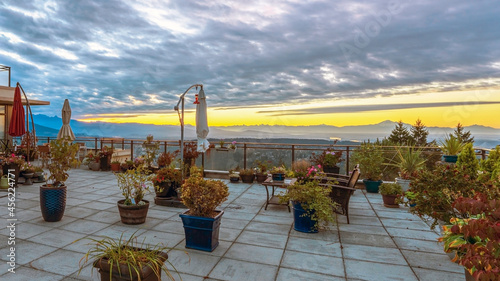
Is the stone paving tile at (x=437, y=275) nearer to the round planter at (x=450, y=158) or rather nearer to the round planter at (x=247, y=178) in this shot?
the round planter at (x=450, y=158)

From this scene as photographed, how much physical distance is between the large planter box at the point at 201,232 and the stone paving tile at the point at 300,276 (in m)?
0.84

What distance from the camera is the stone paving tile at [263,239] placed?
10.6 feet

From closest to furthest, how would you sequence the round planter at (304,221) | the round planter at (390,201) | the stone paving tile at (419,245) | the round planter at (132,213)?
the stone paving tile at (419,245) → the round planter at (304,221) → the round planter at (132,213) → the round planter at (390,201)

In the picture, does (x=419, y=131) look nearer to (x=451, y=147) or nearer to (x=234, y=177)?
(x=451, y=147)

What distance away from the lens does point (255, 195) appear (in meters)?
5.98

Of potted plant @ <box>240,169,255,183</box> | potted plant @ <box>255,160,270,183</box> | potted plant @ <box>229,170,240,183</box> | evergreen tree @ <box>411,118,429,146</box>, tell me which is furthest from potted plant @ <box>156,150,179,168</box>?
evergreen tree @ <box>411,118,429,146</box>

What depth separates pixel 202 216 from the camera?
298cm

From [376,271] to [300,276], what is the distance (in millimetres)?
755

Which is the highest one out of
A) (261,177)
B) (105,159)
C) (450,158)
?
(450,158)

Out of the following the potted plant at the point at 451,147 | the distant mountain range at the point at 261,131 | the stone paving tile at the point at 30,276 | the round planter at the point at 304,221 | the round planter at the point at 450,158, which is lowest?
the stone paving tile at the point at 30,276

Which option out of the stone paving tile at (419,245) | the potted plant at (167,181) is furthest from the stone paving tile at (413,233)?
the potted plant at (167,181)

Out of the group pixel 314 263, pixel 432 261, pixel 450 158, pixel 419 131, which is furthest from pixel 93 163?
pixel 419 131

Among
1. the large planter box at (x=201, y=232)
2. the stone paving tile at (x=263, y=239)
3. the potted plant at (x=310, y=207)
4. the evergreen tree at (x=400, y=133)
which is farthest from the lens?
the evergreen tree at (x=400, y=133)

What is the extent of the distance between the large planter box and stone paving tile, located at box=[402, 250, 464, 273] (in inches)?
81.5
